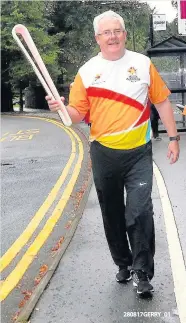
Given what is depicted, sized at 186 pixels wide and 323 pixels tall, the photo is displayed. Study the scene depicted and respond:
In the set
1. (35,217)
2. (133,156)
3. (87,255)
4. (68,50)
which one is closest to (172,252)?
(87,255)

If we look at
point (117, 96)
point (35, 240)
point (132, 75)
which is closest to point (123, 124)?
point (117, 96)

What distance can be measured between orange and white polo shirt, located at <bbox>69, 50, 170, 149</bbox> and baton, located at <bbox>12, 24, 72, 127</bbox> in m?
0.20

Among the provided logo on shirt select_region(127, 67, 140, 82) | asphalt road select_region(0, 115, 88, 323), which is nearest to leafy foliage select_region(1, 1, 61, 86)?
asphalt road select_region(0, 115, 88, 323)

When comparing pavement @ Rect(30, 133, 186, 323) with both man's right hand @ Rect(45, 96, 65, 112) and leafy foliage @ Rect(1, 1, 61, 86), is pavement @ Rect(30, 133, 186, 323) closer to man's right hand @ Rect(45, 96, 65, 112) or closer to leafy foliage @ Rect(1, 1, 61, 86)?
man's right hand @ Rect(45, 96, 65, 112)

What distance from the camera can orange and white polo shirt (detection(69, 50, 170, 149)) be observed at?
12.1ft

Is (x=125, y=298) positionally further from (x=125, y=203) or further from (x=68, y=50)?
(x=68, y=50)

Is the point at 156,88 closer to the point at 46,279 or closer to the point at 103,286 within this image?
the point at 103,286

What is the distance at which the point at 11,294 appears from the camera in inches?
163

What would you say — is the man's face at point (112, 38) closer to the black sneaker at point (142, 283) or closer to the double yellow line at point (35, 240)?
the black sneaker at point (142, 283)

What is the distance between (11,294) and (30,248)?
1.18 meters

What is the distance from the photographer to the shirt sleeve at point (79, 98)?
376 centimetres

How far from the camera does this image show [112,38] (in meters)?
3.67

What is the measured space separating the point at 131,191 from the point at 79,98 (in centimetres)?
76

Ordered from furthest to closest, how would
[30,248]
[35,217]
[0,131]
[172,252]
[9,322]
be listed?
[0,131] < [35,217] < [30,248] < [172,252] < [9,322]
